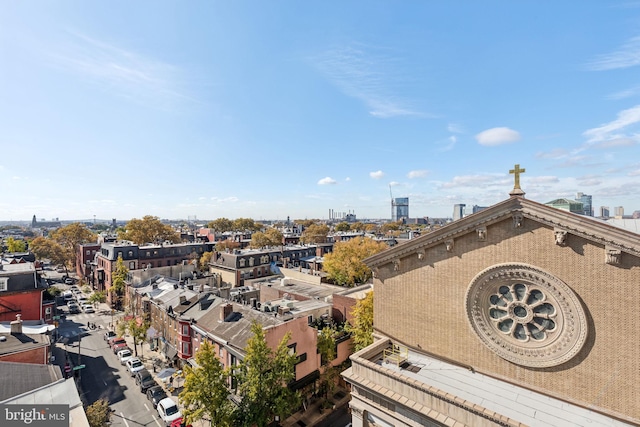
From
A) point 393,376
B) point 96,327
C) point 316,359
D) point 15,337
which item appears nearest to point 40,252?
point 96,327

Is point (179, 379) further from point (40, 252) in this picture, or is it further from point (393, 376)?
point (40, 252)

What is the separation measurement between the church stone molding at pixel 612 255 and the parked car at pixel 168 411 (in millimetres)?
30066

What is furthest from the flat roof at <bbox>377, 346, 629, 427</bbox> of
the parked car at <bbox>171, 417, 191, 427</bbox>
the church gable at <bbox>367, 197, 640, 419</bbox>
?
the parked car at <bbox>171, 417, 191, 427</bbox>

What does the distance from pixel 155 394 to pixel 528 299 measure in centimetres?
3107

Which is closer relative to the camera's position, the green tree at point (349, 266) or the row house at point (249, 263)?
the green tree at point (349, 266)

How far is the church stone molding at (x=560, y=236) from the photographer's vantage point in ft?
37.7

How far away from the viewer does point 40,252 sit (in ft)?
273

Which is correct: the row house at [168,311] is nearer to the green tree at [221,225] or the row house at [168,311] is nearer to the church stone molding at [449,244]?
the church stone molding at [449,244]

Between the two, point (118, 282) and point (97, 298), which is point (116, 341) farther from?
point (97, 298)

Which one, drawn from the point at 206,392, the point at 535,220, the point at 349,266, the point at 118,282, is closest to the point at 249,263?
the point at 349,266

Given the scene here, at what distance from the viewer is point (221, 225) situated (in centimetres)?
13688

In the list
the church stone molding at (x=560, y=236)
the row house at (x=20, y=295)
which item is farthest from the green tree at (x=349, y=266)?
the row house at (x=20, y=295)

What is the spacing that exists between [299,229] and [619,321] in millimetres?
143991

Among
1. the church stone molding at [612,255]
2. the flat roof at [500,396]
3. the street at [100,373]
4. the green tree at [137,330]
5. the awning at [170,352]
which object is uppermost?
the church stone molding at [612,255]
